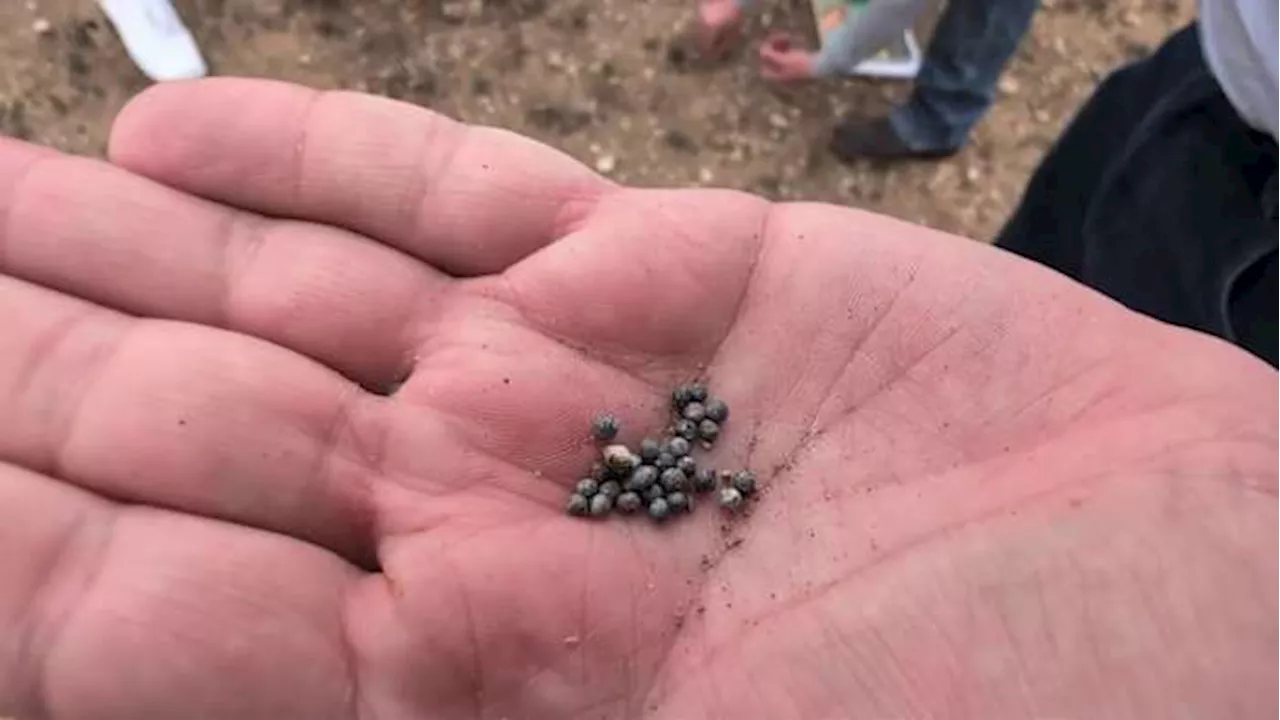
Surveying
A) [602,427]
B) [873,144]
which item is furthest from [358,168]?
[873,144]

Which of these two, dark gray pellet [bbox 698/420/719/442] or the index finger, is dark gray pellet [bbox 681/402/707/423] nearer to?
dark gray pellet [bbox 698/420/719/442]

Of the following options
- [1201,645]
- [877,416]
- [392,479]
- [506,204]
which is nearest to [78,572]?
[392,479]

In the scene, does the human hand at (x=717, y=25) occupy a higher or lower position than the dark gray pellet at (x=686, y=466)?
lower

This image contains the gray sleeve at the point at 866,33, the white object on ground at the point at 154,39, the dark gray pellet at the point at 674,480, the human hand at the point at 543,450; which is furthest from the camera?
the white object on ground at the point at 154,39

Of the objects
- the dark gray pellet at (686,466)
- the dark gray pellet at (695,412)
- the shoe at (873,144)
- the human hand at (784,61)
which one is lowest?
the shoe at (873,144)

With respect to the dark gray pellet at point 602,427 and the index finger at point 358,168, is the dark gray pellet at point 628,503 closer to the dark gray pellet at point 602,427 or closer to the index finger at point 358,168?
the dark gray pellet at point 602,427

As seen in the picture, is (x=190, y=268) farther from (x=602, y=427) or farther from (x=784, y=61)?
(x=784, y=61)

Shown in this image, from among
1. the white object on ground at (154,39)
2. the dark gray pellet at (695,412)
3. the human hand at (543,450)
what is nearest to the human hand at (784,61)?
the white object on ground at (154,39)
